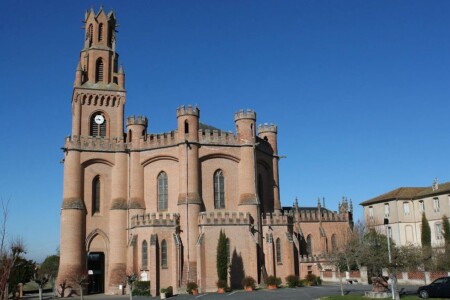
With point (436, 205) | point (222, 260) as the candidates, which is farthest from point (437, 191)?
point (222, 260)

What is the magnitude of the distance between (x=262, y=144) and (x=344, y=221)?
14.7 meters

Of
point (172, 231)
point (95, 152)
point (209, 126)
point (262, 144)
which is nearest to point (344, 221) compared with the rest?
point (262, 144)

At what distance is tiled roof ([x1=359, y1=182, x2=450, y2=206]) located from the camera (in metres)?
63.5

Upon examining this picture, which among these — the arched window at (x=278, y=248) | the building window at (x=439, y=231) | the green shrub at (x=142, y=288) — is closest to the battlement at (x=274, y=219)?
the arched window at (x=278, y=248)

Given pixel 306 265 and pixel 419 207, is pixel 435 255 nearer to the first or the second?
pixel 306 265

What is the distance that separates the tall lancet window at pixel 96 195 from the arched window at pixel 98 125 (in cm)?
496

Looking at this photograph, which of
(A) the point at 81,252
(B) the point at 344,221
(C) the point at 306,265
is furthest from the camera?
(B) the point at 344,221

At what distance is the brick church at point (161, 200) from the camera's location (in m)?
44.4

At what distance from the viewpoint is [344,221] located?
59.5 meters

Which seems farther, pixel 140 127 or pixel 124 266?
pixel 140 127

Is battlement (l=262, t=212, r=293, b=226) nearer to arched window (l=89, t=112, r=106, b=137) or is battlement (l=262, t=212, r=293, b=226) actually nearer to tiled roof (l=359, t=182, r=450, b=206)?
arched window (l=89, t=112, r=106, b=137)

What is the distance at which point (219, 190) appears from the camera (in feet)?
160

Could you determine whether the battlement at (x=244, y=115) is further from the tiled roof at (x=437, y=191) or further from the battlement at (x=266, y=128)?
the tiled roof at (x=437, y=191)

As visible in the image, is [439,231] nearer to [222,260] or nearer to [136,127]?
[222,260]
